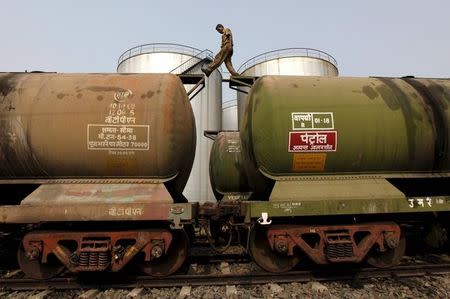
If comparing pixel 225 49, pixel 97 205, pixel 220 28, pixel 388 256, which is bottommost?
pixel 388 256

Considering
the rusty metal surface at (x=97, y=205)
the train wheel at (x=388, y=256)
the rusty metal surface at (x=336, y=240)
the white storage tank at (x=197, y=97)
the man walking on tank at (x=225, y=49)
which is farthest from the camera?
the white storage tank at (x=197, y=97)

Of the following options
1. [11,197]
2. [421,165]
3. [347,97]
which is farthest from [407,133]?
[11,197]

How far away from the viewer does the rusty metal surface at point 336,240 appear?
572 cm

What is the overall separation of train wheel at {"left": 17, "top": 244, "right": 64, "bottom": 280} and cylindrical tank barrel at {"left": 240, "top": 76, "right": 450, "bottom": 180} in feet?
13.8

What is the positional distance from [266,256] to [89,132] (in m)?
4.01

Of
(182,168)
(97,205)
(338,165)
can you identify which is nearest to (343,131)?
(338,165)

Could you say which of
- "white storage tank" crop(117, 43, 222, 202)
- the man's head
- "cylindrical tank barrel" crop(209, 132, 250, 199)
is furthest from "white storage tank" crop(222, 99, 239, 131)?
the man's head

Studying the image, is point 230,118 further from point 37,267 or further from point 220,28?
point 37,267

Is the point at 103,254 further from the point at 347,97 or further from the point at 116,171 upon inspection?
the point at 347,97

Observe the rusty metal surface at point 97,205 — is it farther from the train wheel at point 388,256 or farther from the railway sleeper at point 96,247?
the train wheel at point 388,256

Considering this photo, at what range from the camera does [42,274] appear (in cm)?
582

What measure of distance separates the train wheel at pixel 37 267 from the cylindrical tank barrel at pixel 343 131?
421cm

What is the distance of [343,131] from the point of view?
5855mm

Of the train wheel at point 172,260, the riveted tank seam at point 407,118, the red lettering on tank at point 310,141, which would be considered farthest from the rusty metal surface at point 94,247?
the riveted tank seam at point 407,118
